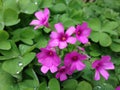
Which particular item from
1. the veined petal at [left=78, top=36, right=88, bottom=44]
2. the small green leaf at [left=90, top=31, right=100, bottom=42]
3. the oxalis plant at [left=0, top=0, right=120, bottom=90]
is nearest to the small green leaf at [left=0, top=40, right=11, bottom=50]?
the oxalis plant at [left=0, top=0, right=120, bottom=90]

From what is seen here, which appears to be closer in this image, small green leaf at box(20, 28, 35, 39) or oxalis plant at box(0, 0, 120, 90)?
A: oxalis plant at box(0, 0, 120, 90)

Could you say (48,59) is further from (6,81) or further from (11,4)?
(11,4)

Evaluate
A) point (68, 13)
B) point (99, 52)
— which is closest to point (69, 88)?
point (99, 52)

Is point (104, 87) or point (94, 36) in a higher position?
point (94, 36)

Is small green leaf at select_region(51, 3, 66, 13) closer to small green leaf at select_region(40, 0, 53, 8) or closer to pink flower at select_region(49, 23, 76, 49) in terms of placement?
small green leaf at select_region(40, 0, 53, 8)

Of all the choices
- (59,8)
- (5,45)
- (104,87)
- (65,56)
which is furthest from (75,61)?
(59,8)

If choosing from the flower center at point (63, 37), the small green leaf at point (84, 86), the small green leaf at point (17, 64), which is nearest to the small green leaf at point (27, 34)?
the small green leaf at point (17, 64)

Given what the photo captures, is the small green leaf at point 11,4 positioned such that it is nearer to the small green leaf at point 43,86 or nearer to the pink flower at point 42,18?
the pink flower at point 42,18
